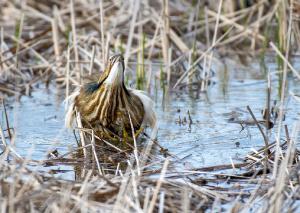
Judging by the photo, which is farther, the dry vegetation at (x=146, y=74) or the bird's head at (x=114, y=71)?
the bird's head at (x=114, y=71)

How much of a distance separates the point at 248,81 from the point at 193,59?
0.63 meters

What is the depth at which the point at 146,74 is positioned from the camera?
22.4 ft

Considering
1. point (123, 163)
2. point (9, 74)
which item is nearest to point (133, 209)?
point (123, 163)

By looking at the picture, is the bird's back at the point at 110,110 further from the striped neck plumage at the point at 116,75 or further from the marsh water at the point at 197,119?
the marsh water at the point at 197,119

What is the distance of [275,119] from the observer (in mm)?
5207

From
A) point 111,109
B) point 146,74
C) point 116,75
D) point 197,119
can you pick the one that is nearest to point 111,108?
point 111,109

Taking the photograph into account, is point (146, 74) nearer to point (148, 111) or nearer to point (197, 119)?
point (197, 119)

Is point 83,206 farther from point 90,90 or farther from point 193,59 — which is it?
point 193,59

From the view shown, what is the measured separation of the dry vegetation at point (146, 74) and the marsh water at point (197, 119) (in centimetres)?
12

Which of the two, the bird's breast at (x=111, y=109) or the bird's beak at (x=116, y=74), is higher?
the bird's beak at (x=116, y=74)

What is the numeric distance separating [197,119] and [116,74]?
0.86m

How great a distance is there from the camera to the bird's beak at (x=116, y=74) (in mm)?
4664

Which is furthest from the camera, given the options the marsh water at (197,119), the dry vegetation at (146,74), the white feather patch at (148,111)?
the white feather patch at (148,111)

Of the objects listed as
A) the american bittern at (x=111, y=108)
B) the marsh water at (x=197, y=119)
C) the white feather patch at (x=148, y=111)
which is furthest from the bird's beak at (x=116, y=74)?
the marsh water at (x=197, y=119)
